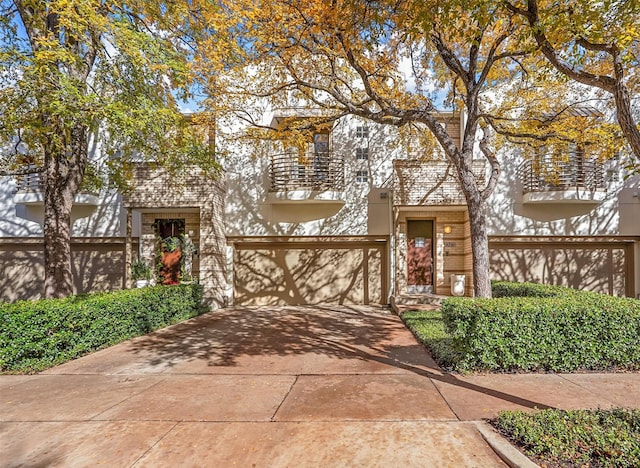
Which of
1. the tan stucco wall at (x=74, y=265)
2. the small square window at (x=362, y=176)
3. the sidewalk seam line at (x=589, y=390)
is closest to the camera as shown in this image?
the sidewalk seam line at (x=589, y=390)

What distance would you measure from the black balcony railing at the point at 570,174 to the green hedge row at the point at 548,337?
6.80m

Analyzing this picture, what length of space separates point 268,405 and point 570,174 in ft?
38.7

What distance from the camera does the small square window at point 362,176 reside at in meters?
11.8

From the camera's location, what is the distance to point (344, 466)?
3.00 meters

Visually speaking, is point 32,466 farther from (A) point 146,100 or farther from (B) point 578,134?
(B) point 578,134

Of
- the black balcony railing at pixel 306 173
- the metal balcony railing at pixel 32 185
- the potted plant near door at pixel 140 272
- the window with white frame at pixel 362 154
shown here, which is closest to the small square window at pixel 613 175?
the window with white frame at pixel 362 154

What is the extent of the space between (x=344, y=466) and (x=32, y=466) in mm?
2820

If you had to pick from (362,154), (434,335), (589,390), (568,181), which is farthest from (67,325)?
(568,181)

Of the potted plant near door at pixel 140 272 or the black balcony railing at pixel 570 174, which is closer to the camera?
the black balcony railing at pixel 570 174

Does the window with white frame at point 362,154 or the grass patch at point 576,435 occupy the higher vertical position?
the window with white frame at point 362,154

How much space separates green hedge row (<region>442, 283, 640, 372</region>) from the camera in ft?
17.4

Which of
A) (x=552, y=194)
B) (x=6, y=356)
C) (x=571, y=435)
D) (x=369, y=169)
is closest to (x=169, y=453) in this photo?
(x=571, y=435)

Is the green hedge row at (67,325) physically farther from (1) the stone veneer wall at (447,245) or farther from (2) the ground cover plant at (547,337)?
(1) the stone veneer wall at (447,245)

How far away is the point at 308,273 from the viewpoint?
1248 cm
